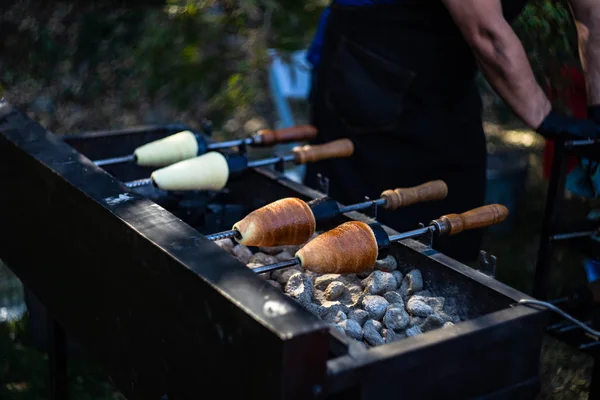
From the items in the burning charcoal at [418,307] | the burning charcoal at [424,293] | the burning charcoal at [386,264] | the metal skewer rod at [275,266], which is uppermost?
the metal skewer rod at [275,266]

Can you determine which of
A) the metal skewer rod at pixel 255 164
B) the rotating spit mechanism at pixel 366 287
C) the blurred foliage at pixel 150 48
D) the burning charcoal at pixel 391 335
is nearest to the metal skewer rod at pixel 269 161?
the metal skewer rod at pixel 255 164

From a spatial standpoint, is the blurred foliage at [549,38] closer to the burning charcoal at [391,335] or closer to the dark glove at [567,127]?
the dark glove at [567,127]

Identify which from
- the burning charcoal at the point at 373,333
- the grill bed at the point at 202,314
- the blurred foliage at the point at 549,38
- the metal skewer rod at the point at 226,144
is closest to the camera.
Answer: the grill bed at the point at 202,314

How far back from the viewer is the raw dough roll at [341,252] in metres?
1.48

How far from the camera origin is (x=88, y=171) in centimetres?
178

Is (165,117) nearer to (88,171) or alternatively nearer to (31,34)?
(31,34)

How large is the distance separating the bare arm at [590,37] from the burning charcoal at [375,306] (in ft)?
3.55

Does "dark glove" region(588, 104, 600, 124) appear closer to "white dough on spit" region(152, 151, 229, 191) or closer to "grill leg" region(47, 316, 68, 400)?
"white dough on spit" region(152, 151, 229, 191)

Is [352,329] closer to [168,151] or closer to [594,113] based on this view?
[168,151]

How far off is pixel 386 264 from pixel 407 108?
1057 mm

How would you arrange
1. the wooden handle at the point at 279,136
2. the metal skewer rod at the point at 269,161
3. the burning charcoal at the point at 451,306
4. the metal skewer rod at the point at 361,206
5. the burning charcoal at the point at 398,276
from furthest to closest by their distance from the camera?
the wooden handle at the point at 279,136
the metal skewer rod at the point at 269,161
the metal skewer rod at the point at 361,206
the burning charcoal at the point at 398,276
the burning charcoal at the point at 451,306

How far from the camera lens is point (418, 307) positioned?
1.50 metres

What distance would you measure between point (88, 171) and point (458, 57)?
1386 mm

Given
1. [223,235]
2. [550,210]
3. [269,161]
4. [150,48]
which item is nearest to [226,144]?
[269,161]
